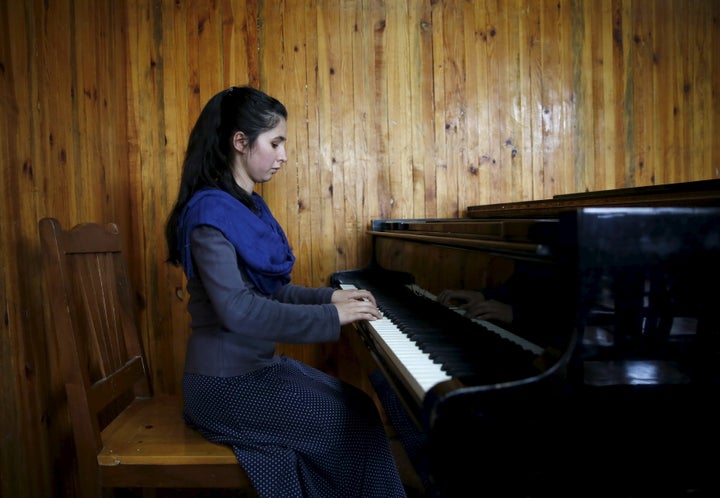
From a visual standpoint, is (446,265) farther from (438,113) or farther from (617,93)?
(617,93)

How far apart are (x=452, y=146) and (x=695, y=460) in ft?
6.02

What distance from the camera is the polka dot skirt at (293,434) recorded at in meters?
1.11

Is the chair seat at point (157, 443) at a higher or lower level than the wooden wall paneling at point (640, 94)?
lower

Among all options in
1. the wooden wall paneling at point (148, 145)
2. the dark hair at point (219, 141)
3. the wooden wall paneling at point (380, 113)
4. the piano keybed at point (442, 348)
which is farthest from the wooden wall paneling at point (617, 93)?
the wooden wall paneling at point (148, 145)

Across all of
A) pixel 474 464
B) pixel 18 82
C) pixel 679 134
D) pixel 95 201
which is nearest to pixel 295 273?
pixel 95 201

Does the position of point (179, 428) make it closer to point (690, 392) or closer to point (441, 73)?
point (690, 392)

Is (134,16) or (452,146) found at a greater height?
(134,16)

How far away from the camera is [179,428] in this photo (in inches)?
51.4

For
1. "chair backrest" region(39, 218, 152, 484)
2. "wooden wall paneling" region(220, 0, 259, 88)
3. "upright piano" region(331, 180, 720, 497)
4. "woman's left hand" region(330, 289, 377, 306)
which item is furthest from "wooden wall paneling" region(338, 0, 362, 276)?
"upright piano" region(331, 180, 720, 497)

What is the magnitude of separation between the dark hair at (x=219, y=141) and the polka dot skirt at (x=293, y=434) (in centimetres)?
40

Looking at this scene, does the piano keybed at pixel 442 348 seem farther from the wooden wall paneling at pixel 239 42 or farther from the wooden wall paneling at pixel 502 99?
the wooden wall paneling at pixel 239 42

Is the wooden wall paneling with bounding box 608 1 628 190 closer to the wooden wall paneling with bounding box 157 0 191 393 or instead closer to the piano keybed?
the piano keybed

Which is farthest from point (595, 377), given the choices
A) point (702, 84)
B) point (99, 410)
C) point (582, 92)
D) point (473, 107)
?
point (702, 84)

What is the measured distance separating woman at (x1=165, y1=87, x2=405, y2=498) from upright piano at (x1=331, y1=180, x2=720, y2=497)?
0.35 meters
